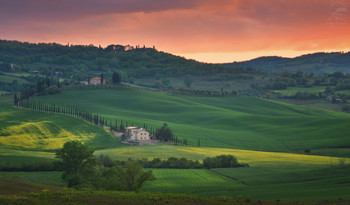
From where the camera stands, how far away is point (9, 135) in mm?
133625

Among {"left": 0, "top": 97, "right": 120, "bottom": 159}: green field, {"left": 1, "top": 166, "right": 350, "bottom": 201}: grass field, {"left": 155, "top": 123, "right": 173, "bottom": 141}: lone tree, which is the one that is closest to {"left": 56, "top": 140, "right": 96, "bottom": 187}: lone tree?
{"left": 1, "top": 166, "right": 350, "bottom": 201}: grass field

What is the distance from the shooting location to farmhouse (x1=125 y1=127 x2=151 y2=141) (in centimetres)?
14325

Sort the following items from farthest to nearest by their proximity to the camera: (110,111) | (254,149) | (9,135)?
(110,111) < (254,149) < (9,135)

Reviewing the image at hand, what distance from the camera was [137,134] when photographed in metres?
144

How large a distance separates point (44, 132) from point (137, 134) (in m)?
27.3

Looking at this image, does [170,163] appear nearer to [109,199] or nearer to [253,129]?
[109,199]

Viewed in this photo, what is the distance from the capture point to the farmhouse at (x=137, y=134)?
14325 cm

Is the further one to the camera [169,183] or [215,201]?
[169,183]

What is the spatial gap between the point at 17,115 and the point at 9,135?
27194 millimetres

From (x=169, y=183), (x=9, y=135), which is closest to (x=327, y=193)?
(x=169, y=183)

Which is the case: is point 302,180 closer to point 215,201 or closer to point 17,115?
point 215,201

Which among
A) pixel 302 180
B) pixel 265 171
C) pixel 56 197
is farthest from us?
pixel 265 171

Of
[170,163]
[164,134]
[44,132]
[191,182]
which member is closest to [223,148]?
[164,134]

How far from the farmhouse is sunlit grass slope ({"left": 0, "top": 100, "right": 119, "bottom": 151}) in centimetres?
535
